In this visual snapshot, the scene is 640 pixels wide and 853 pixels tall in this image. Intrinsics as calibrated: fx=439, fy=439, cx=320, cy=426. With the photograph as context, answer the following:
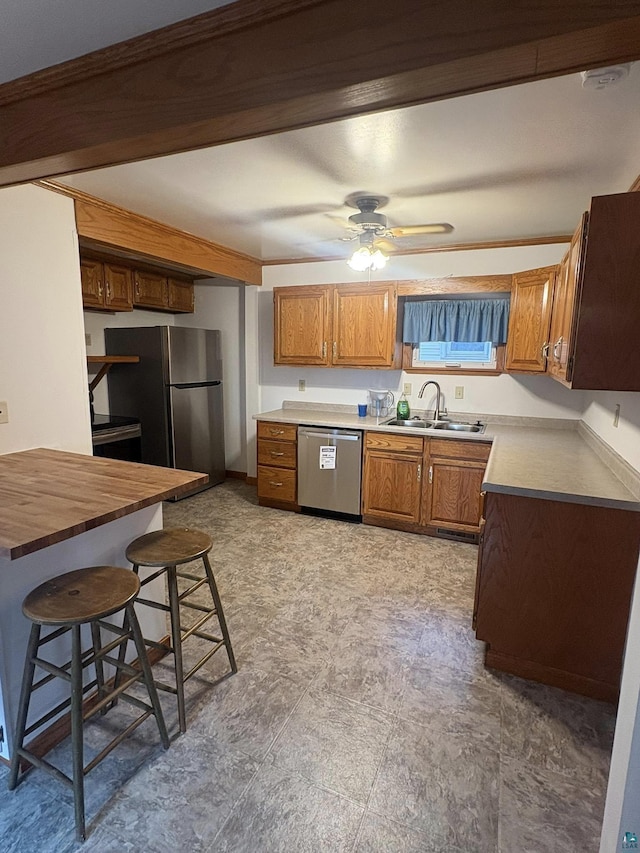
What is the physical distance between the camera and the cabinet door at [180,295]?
4609 millimetres

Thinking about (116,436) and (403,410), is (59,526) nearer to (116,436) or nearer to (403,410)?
(116,436)

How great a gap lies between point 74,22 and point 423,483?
3151 millimetres

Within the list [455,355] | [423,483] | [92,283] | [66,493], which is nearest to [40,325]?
[66,493]

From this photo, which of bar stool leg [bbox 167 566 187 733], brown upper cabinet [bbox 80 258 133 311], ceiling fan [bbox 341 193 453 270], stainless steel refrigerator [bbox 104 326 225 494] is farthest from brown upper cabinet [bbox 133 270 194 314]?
bar stool leg [bbox 167 566 187 733]

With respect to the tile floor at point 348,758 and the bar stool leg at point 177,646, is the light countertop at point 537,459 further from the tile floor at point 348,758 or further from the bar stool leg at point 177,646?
the bar stool leg at point 177,646

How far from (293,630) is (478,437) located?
1.87 meters

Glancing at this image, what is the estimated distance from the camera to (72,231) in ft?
8.46

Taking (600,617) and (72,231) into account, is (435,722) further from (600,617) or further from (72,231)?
(72,231)

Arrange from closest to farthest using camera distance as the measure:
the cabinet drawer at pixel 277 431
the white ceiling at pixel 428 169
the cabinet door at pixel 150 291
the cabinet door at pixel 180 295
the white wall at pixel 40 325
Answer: the white ceiling at pixel 428 169 < the white wall at pixel 40 325 < the cabinet drawer at pixel 277 431 < the cabinet door at pixel 150 291 < the cabinet door at pixel 180 295

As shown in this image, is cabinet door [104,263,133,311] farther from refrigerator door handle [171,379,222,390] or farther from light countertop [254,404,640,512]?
light countertop [254,404,640,512]

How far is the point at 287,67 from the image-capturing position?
105 centimetres

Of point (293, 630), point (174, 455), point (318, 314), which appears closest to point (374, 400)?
point (318, 314)

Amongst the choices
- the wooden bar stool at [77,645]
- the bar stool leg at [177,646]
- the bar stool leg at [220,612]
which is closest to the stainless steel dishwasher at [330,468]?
the bar stool leg at [220,612]

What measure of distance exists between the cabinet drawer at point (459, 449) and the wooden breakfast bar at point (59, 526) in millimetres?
2055
